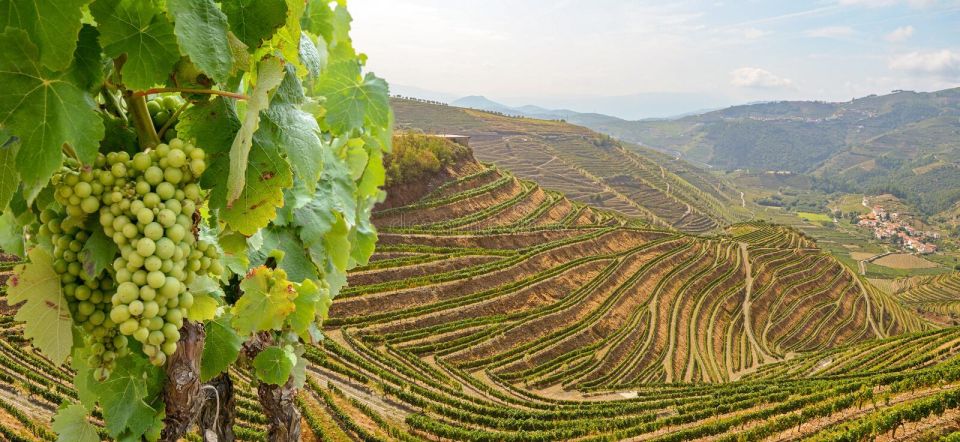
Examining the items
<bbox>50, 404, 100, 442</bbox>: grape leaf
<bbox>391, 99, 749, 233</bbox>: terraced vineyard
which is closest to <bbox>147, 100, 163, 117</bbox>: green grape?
<bbox>50, 404, 100, 442</bbox>: grape leaf

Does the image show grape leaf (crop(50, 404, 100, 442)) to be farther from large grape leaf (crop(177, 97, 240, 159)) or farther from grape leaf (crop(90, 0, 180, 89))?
grape leaf (crop(90, 0, 180, 89))

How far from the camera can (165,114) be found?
2020 mm

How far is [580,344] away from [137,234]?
41.9 metres

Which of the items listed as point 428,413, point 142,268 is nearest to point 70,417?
point 142,268

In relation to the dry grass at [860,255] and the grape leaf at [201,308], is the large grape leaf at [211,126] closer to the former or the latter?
the grape leaf at [201,308]

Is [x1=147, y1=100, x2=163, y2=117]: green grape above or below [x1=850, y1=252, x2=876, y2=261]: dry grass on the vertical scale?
above

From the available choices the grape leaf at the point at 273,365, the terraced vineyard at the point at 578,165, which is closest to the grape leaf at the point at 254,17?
the grape leaf at the point at 273,365

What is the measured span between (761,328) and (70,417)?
6444 cm

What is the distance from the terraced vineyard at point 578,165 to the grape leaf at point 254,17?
404 ft

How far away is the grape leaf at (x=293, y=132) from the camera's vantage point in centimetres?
189

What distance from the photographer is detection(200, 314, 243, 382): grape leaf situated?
7.79 ft

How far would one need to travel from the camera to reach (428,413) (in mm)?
25500

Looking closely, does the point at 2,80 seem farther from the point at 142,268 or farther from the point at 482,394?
the point at 482,394

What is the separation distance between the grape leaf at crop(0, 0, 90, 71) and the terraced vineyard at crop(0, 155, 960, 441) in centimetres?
1824
